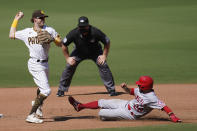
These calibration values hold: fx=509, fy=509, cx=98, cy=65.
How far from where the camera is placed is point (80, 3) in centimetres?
2844

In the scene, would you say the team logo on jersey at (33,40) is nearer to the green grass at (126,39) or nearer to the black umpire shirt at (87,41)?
the black umpire shirt at (87,41)

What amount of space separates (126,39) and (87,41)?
10006mm

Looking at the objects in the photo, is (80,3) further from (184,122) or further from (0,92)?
(184,122)

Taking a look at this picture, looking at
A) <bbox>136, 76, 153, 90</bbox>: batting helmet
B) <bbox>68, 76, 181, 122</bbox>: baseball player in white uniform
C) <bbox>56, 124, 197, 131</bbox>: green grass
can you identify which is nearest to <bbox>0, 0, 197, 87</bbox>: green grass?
<bbox>68, 76, 181, 122</bbox>: baseball player in white uniform

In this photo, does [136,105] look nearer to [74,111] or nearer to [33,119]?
[74,111]

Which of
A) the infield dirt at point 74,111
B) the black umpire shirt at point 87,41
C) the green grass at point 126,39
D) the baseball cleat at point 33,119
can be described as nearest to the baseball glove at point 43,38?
the baseball cleat at point 33,119

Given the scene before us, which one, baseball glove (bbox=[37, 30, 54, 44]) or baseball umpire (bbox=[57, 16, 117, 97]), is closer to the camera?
baseball glove (bbox=[37, 30, 54, 44])

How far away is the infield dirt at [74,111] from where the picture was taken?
861 centimetres

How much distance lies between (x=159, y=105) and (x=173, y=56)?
8.39m

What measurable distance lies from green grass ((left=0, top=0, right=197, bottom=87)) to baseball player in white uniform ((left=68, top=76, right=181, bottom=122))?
12.7 ft

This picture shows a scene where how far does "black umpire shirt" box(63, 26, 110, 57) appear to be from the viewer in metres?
10.5

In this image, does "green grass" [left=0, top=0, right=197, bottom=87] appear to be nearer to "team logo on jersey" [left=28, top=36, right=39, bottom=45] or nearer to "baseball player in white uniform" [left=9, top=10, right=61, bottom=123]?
"baseball player in white uniform" [left=9, top=10, right=61, bottom=123]

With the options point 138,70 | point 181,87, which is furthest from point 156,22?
point 181,87

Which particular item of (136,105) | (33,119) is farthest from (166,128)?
(33,119)
